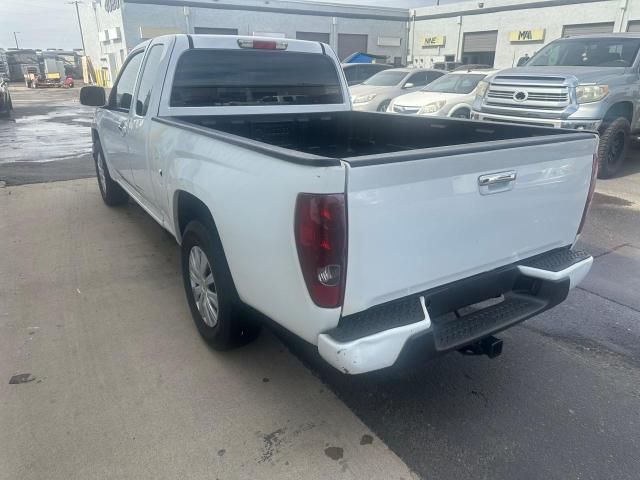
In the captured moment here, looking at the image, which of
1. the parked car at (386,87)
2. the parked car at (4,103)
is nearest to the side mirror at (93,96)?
the parked car at (386,87)

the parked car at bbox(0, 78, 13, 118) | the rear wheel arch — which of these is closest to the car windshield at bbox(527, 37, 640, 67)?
the rear wheel arch

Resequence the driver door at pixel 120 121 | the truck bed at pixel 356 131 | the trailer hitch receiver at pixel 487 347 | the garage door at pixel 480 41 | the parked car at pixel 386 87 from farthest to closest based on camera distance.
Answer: the garage door at pixel 480 41
the parked car at pixel 386 87
the driver door at pixel 120 121
the truck bed at pixel 356 131
the trailer hitch receiver at pixel 487 347

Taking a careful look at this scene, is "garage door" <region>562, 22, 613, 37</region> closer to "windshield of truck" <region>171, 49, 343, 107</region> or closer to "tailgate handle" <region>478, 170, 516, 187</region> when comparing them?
"windshield of truck" <region>171, 49, 343, 107</region>

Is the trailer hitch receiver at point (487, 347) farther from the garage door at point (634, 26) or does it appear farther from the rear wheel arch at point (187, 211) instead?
the garage door at point (634, 26)

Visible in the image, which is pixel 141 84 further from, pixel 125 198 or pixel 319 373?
pixel 319 373

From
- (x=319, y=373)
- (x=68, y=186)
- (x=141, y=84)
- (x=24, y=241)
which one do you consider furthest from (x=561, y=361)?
(x=68, y=186)

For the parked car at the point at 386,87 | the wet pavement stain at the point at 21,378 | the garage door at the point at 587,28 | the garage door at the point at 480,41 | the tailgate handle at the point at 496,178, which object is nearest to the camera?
the tailgate handle at the point at 496,178

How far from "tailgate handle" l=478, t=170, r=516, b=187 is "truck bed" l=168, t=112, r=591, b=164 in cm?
91

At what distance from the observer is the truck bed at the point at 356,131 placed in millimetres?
3455

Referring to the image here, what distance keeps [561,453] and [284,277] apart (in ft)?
5.21

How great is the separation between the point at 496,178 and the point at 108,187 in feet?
16.7

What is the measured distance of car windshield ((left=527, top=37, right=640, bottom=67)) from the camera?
26.7 ft

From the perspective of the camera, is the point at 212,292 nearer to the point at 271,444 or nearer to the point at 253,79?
the point at 271,444

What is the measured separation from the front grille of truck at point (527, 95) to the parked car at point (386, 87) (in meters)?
4.07
